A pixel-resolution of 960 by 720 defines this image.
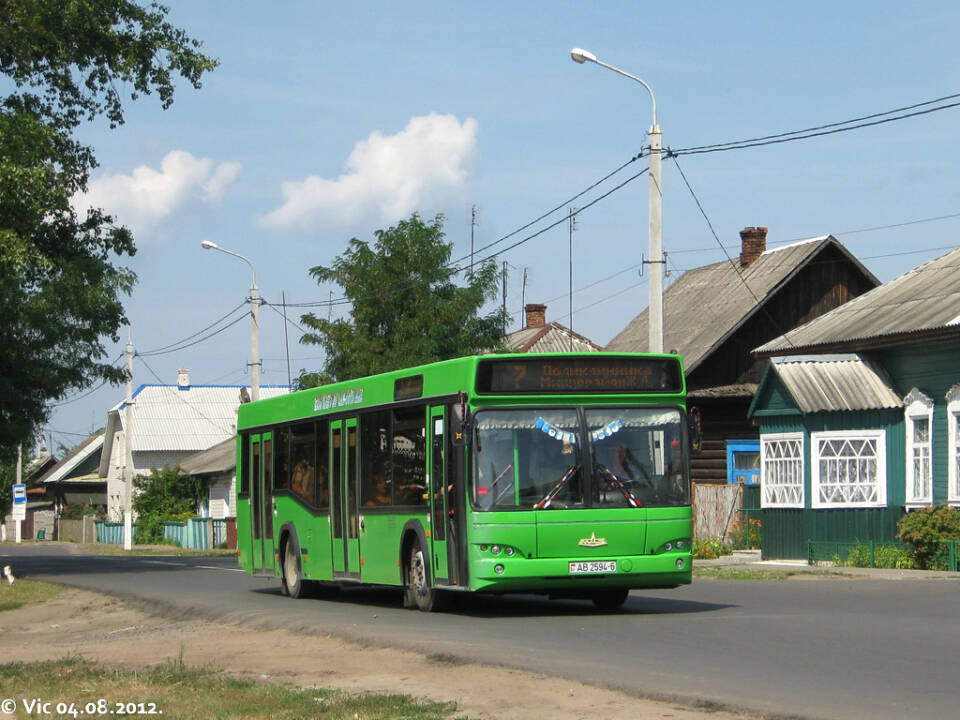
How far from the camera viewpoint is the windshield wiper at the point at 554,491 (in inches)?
629

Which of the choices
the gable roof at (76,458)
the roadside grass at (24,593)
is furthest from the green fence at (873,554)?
the gable roof at (76,458)

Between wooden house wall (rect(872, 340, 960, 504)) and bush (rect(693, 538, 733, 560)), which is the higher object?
wooden house wall (rect(872, 340, 960, 504))

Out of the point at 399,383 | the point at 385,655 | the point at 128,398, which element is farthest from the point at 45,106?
the point at 128,398

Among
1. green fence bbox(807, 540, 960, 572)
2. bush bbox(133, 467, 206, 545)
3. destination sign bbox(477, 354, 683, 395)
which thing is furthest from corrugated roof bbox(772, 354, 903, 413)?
bush bbox(133, 467, 206, 545)

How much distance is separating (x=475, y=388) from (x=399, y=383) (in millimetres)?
2161

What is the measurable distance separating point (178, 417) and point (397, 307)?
1719 inches

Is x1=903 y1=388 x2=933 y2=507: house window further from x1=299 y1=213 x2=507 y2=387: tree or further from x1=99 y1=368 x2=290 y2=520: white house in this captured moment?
x1=99 y1=368 x2=290 y2=520: white house

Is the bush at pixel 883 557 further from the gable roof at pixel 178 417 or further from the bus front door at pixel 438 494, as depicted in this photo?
the gable roof at pixel 178 417

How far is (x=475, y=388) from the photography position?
52.9ft

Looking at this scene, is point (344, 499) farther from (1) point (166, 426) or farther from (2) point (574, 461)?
→ (1) point (166, 426)

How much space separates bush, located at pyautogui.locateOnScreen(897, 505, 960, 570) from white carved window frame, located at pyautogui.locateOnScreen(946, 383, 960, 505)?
1.15ft

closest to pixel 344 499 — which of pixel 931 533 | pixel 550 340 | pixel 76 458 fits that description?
pixel 931 533

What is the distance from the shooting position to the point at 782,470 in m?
31.6

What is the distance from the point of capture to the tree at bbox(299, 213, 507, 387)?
1748 inches
